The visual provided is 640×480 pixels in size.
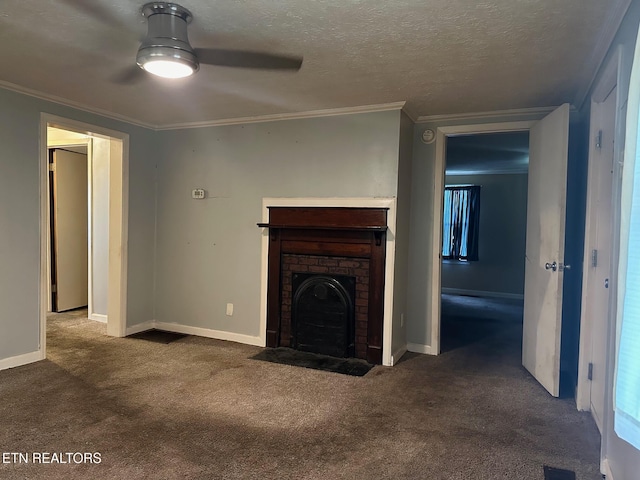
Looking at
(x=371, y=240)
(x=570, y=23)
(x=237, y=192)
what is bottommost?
(x=371, y=240)

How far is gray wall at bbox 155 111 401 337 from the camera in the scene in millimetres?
3707

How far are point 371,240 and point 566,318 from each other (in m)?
1.73

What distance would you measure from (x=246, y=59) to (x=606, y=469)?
9.62ft

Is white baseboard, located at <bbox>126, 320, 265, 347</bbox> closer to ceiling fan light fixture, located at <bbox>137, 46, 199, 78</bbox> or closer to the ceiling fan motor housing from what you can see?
ceiling fan light fixture, located at <bbox>137, 46, 199, 78</bbox>

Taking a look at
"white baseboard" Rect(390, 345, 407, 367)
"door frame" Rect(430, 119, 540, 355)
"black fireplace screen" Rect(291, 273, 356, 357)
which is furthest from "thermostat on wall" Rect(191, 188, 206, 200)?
"white baseboard" Rect(390, 345, 407, 367)

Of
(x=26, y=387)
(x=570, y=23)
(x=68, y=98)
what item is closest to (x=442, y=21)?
(x=570, y=23)

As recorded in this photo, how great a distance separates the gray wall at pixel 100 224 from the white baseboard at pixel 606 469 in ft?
15.6

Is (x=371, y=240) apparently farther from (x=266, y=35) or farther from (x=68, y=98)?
(x=68, y=98)

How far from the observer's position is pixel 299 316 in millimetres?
3928

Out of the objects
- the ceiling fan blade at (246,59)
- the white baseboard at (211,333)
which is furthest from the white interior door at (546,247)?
the white baseboard at (211,333)

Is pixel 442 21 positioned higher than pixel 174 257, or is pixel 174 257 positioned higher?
pixel 442 21

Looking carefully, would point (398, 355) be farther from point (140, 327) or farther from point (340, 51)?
point (140, 327)

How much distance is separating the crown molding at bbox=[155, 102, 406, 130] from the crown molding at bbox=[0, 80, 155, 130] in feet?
0.98

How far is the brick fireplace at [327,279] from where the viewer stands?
144 inches
